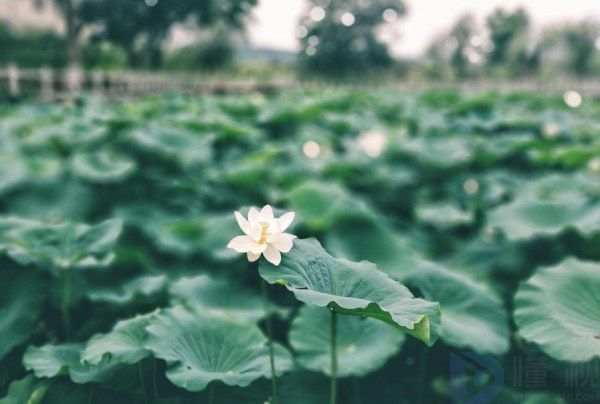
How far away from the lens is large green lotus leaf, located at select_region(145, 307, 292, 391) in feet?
Answer: 3.28

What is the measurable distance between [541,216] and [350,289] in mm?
1327

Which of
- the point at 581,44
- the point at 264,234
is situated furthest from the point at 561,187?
the point at 581,44

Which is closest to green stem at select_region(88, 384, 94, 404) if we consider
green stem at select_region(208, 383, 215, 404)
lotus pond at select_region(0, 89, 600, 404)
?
lotus pond at select_region(0, 89, 600, 404)

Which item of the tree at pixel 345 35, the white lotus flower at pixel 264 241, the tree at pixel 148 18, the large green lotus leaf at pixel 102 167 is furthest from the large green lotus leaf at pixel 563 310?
the tree at pixel 345 35

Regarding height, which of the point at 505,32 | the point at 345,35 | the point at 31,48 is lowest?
the point at 31,48

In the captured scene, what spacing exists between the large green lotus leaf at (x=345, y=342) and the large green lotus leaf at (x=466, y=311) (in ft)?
→ 0.46

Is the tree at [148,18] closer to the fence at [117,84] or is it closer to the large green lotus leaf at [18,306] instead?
the fence at [117,84]

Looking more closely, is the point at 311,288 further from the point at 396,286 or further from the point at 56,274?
the point at 56,274

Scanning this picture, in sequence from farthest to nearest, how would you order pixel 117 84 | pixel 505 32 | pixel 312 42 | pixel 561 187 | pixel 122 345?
pixel 505 32 < pixel 312 42 < pixel 117 84 < pixel 561 187 < pixel 122 345

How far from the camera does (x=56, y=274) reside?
1563 millimetres

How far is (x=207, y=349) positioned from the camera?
3.63 ft

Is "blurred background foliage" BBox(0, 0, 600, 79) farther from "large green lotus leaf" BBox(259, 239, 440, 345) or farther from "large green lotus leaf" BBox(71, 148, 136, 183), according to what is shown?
"large green lotus leaf" BBox(259, 239, 440, 345)

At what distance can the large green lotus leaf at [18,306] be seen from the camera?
1.28 metres

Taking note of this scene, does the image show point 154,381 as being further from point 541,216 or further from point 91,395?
point 541,216
